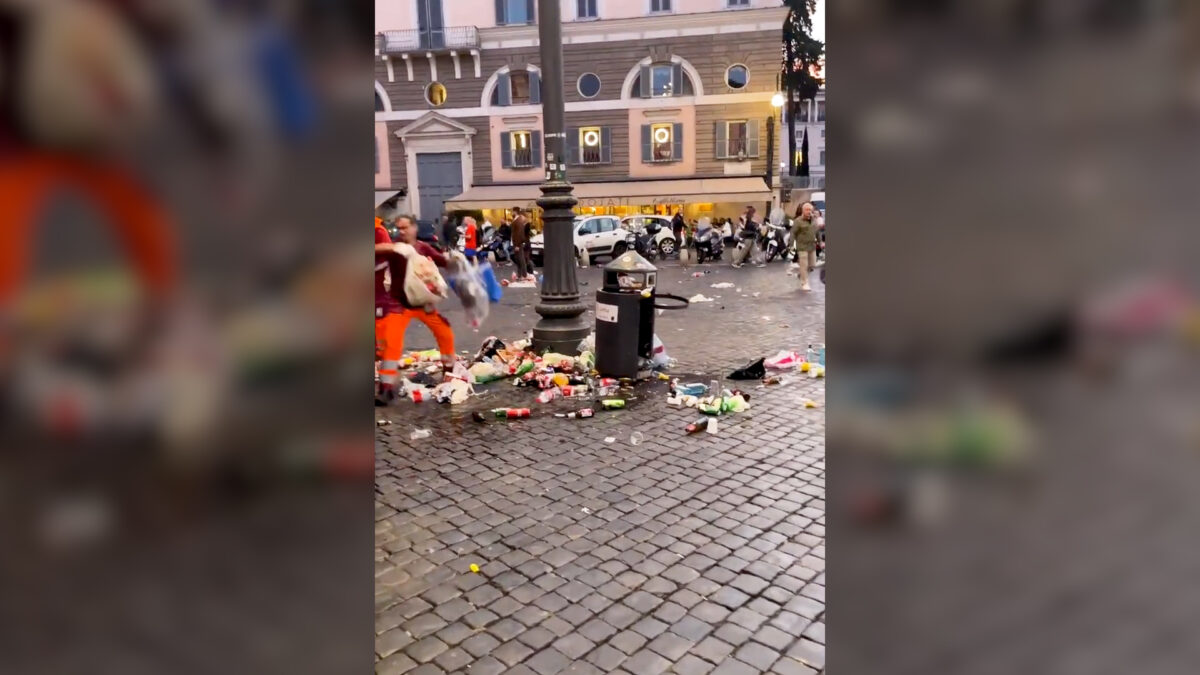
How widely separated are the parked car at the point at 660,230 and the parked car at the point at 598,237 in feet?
3.86

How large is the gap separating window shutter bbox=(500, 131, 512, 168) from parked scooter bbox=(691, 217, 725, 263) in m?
12.3

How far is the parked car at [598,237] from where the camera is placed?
2372cm

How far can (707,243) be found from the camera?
2244 centimetres

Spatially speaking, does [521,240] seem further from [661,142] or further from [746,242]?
[661,142]

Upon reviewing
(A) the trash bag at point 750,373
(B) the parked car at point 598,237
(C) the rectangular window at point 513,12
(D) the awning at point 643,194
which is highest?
(C) the rectangular window at point 513,12

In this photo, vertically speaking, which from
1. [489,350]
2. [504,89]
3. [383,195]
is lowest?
[489,350]

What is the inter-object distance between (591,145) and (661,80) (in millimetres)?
3837

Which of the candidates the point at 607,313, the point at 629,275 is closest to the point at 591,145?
the point at 629,275

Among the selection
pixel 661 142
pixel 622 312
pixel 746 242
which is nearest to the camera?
pixel 622 312

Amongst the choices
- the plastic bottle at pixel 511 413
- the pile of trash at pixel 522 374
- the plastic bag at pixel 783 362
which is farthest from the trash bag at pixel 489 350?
the plastic bag at pixel 783 362
